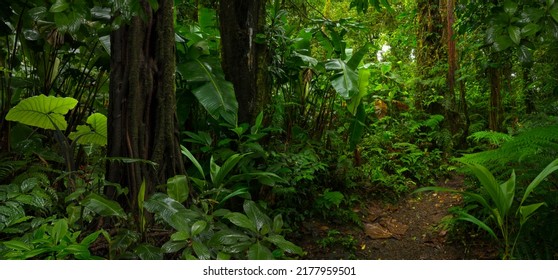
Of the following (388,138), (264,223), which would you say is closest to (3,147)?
(264,223)

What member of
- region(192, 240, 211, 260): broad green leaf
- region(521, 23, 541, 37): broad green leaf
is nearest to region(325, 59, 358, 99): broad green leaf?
region(521, 23, 541, 37): broad green leaf

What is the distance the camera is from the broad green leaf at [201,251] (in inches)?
65.7

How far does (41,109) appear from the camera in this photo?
2.49m

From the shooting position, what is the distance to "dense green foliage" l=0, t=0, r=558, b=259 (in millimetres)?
1825

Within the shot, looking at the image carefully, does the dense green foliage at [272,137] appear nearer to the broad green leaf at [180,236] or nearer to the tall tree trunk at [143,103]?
the broad green leaf at [180,236]

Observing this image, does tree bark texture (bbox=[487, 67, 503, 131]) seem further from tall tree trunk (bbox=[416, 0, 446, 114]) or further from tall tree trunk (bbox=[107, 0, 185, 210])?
tall tree trunk (bbox=[107, 0, 185, 210])

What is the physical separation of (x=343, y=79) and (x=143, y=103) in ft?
6.87

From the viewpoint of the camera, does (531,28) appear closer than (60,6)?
No

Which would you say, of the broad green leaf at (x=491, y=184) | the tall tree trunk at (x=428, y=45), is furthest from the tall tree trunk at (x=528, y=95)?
the broad green leaf at (x=491, y=184)

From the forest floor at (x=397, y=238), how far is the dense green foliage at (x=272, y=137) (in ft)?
0.22

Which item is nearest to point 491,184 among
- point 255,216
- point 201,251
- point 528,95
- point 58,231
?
point 255,216

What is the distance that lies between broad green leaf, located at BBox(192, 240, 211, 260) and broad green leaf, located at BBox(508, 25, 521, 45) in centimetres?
140

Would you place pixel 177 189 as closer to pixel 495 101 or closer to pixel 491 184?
pixel 491 184
